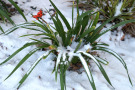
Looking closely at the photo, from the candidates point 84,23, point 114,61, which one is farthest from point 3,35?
point 114,61

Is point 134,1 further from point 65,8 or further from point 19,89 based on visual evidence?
point 19,89

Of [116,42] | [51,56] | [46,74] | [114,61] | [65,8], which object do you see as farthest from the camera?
[65,8]

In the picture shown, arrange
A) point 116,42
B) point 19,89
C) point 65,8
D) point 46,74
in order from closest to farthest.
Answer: point 19,89
point 46,74
point 116,42
point 65,8

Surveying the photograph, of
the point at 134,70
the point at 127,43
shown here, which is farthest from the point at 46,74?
the point at 127,43

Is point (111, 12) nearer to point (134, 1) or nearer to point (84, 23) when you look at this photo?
point (134, 1)

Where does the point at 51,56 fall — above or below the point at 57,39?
below

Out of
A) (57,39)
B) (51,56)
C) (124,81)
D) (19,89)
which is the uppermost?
(57,39)

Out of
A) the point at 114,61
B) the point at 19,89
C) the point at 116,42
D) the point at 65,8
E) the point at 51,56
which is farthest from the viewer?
the point at 65,8

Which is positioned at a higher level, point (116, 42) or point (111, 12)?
point (111, 12)

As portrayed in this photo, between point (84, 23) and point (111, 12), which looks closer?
point (84, 23)

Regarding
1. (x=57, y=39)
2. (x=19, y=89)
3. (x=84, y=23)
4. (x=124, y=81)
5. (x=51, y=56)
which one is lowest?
(x=124, y=81)
